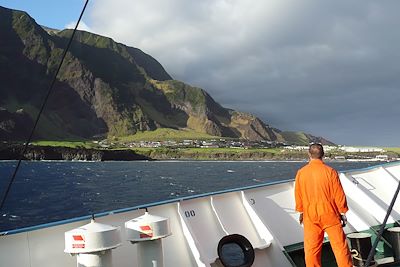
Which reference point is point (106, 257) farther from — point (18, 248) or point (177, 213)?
point (177, 213)

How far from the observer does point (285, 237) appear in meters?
8.34

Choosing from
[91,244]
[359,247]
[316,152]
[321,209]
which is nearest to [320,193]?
[321,209]

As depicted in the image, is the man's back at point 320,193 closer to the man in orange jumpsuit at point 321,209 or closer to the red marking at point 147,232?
the man in orange jumpsuit at point 321,209

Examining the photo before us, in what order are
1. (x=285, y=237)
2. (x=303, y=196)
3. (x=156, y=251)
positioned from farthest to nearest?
(x=285, y=237) < (x=303, y=196) < (x=156, y=251)

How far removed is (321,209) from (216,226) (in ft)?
7.55

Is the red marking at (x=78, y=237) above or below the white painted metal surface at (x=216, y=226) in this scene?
above

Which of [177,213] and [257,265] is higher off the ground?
[177,213]

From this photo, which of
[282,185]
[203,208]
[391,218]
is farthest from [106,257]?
[391,218]

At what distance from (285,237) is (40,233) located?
4335 mm

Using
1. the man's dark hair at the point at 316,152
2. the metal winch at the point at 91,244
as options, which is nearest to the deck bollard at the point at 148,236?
the metal winch at the point at 91,244

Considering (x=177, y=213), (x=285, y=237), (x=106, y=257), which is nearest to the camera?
(x=106, y=257)

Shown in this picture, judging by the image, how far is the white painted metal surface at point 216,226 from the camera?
20.9 feet

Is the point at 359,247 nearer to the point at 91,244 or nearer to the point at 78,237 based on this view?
the point at 91,244

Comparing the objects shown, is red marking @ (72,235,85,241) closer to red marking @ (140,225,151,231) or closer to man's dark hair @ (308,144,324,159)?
red marking @ (140,225,151,231)
